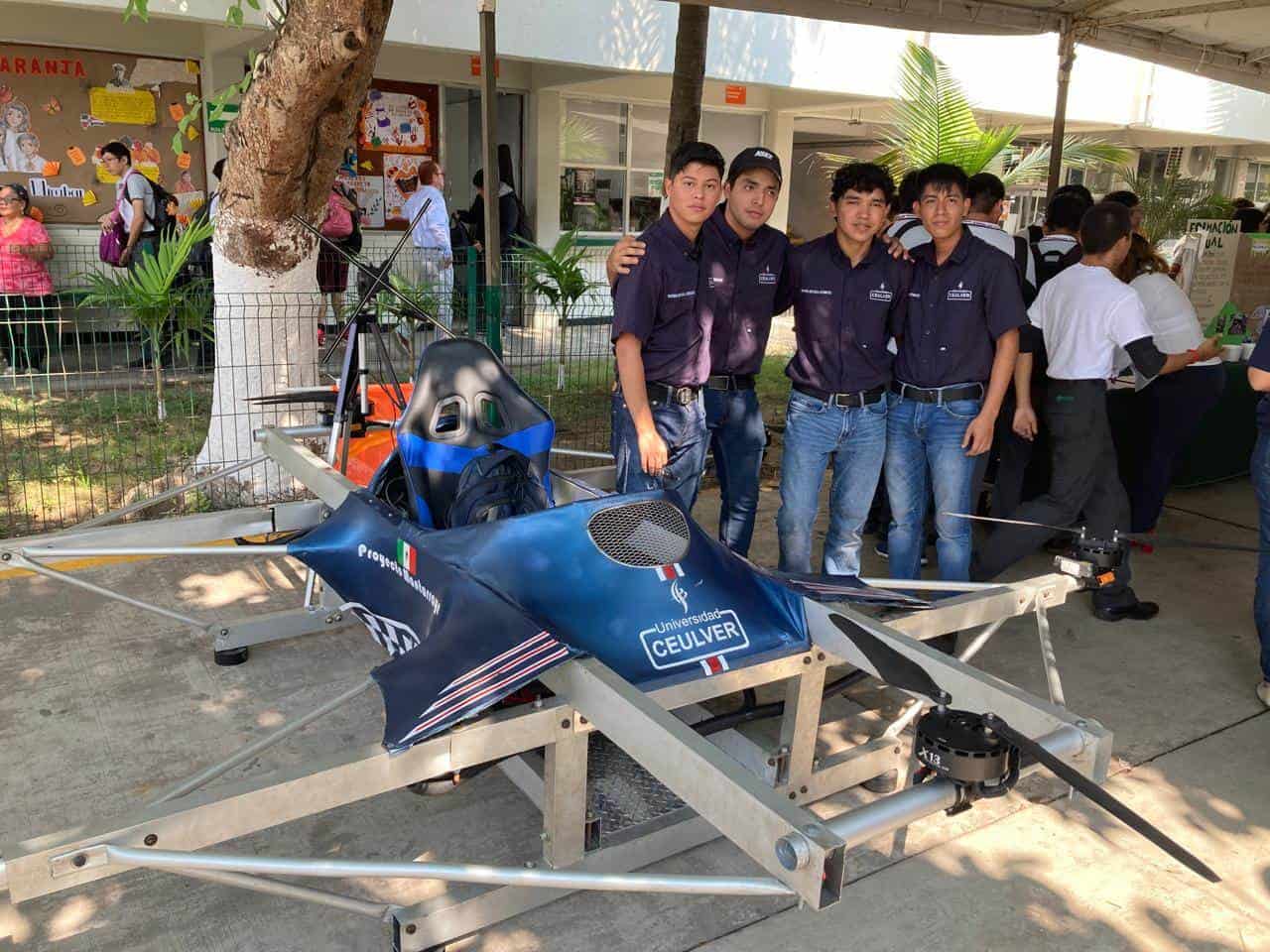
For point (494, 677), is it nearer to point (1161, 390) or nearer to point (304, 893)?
point (304, 893)

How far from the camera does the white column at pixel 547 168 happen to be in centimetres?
1392

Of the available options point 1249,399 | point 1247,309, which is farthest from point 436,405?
point 1247,309

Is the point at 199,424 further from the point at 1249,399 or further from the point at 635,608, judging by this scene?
the point at 1249,399

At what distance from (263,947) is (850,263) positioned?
3276 mm

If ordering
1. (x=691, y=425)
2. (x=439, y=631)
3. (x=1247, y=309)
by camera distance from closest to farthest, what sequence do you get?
(x=439, y=631) → (x=691, y=425) → (x=1247, y=309)

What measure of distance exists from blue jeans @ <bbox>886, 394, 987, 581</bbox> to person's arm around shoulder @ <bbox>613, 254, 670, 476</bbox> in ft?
3.82

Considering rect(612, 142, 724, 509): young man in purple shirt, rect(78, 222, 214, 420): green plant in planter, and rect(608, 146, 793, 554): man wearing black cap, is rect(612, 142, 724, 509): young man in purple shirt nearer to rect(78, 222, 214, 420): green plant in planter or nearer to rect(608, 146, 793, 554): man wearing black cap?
rect(608, 146, 793, 554): man wearing black cap

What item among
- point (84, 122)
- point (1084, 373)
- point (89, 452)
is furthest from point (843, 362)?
point (84, 122)

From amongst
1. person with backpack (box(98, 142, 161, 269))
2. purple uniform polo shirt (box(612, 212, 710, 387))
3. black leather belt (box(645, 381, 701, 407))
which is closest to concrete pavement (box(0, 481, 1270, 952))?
black leather belt (box(645, 381, 701, 407))

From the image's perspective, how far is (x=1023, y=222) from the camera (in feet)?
79.5

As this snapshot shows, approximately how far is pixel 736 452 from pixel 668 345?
0.69 metres

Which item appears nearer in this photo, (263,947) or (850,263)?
(263,947)

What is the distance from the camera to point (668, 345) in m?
4.26

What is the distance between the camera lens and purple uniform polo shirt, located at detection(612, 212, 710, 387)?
4.10 m
